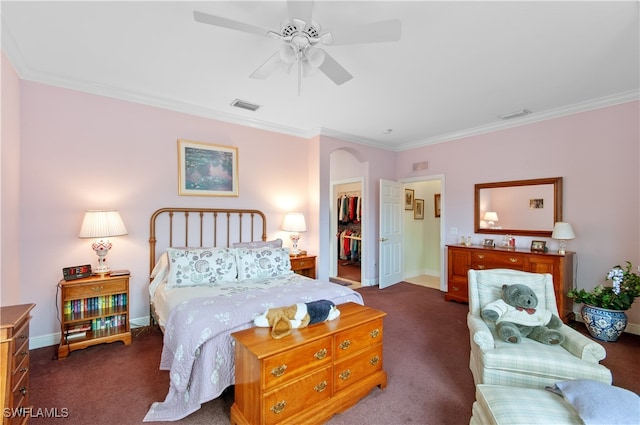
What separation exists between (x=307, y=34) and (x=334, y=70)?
0.34 meters

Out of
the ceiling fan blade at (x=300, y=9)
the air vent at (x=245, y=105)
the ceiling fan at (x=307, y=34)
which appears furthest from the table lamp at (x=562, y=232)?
the air vent at (x=245, y=105)

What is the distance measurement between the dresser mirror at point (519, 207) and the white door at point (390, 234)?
4.60 feet

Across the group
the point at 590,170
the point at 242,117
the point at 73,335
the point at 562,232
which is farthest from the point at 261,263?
the point at 590,170

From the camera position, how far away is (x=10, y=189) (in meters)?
2.46

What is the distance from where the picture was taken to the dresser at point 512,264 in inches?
133

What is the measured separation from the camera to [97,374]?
2.37m

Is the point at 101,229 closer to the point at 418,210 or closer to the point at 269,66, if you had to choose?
the point at 269,66

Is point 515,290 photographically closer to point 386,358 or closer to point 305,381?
point 386,358

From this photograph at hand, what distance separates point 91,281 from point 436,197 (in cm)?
592

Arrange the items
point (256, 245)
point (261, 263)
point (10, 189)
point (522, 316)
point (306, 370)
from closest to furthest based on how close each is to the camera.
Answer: point (306, 370), point (522, 316), point (10, 189), point (261, 263), point (256, 245)

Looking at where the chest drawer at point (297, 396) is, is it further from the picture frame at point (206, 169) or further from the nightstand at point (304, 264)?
the picture frame at point (206, 169)

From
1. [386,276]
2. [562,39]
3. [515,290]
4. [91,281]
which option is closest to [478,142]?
[562,39]

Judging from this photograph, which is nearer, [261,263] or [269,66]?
[269,66]

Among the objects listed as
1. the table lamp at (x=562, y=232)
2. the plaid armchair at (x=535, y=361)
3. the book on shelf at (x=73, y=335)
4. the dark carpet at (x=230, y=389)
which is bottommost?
the dark carpet at (x=230, y=389)
